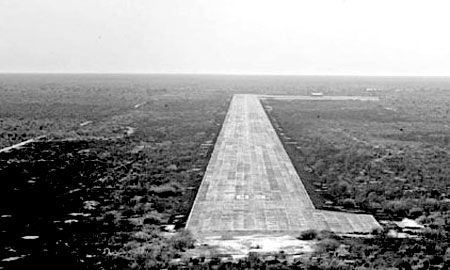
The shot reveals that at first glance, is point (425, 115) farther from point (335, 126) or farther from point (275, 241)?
point (275, 241)

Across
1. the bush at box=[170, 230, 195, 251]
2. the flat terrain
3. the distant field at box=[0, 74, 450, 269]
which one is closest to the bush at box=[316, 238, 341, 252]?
the flat terrain

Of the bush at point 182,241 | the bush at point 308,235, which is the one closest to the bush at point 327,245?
the bush at point 308,235

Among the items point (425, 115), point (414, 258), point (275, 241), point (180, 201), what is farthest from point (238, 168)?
point (425, 115)

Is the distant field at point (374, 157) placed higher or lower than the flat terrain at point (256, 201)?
lower

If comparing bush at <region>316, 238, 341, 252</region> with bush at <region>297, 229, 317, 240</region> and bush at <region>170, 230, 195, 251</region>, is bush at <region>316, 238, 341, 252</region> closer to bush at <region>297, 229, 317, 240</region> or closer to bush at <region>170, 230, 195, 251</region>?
bush at <region>297, 229, 317, 240</region>

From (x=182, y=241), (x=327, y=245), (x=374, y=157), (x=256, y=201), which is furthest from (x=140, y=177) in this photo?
(x=374, y=157)

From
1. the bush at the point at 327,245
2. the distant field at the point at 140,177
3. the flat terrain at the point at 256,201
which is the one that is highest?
the bush at the point at 327,245

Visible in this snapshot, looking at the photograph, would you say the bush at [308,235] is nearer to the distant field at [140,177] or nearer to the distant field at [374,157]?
the distant field at [140,177]

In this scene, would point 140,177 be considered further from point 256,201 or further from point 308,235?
point 308,235
